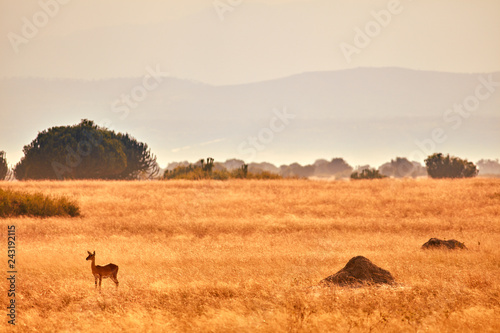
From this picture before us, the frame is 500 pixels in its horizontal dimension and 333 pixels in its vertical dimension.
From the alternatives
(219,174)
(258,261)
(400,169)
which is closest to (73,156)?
(219,174)

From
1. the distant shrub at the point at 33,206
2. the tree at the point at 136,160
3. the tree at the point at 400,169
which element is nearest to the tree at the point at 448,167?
the tree at the point at 136,160

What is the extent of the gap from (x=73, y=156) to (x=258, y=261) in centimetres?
4140

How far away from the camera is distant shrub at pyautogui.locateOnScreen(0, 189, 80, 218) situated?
26.0 m

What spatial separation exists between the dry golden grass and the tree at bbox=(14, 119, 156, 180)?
2013 centimetres

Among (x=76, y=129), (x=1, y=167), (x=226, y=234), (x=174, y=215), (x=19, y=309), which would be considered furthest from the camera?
(x=76, y=129)

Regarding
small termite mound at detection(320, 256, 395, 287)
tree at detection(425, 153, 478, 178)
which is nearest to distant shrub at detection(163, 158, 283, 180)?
tree at detection(425, 153, 478, 178)

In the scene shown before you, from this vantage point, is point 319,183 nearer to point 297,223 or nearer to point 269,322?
point 297,223

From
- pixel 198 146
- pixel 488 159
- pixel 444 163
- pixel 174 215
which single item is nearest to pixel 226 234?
pixel 174 215

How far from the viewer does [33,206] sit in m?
26.5

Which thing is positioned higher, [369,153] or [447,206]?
[369,153]

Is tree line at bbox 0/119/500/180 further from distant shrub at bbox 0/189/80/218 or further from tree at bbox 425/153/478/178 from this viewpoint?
distant shrub at bbox 0/189/80/218

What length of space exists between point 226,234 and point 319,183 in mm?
18550

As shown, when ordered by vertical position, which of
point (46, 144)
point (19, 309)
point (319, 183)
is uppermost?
point (46, 144)

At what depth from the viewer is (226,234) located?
21812mm
